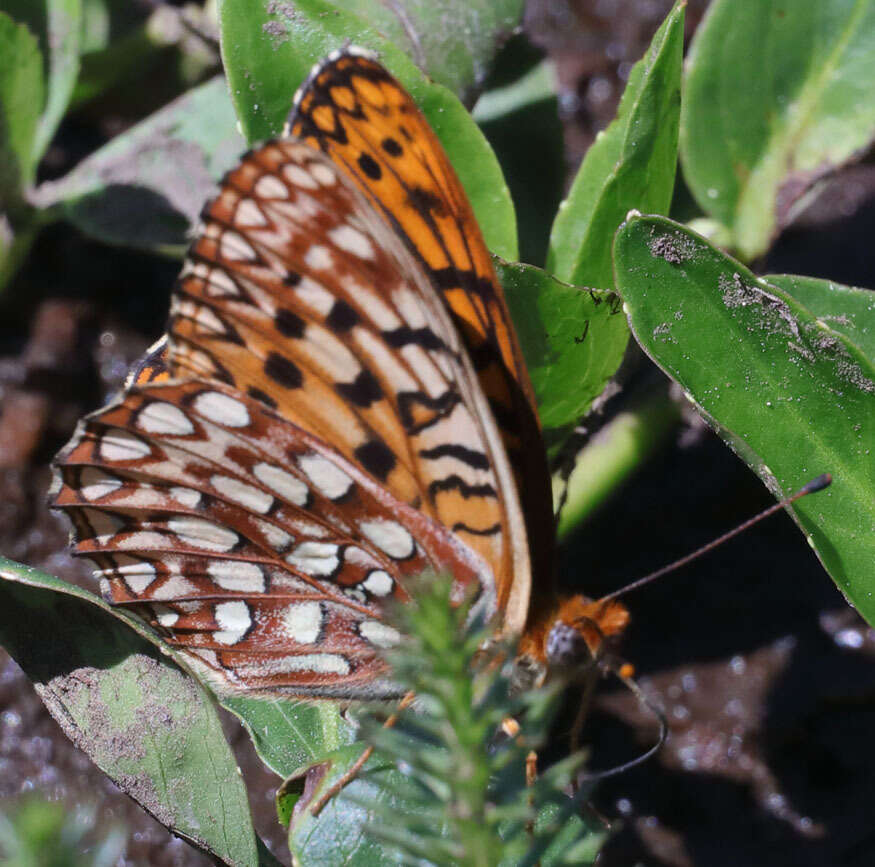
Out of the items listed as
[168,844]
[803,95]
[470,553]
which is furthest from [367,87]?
[168,844]

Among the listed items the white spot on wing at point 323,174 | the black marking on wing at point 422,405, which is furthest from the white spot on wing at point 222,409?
the white spot on wing at point 323,174

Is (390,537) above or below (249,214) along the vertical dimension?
below

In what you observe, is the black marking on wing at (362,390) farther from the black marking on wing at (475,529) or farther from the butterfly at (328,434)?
the black marking on wing at (475,529)

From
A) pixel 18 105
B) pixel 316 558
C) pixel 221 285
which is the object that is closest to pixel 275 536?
pixel 316 558

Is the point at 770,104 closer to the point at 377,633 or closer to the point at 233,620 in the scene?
the point at 377,633

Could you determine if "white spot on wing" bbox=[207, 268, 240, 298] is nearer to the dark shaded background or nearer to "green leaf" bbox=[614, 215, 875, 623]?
"green leaf" bbox=[614, 215, 875, 623]

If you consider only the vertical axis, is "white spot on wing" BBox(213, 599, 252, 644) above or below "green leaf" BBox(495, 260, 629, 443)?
below

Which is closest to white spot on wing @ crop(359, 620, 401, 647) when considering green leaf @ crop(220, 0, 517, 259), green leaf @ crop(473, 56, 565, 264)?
green leaf @ crop(220, 0, 517, 259)
